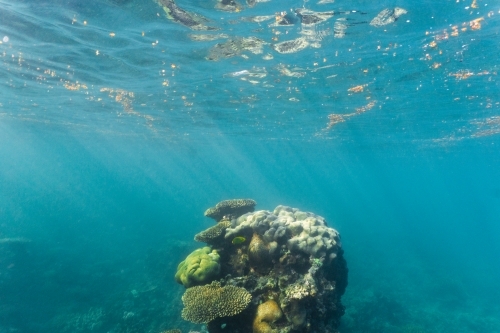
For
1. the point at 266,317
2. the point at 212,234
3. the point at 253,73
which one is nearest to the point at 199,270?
the point at 212,234

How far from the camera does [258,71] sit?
16.6 m

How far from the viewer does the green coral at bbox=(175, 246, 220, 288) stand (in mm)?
7936

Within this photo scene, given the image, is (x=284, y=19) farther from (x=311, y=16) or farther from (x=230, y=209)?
(x=230, y=209)

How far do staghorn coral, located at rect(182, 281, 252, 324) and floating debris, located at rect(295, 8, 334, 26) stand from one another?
30.2 feet

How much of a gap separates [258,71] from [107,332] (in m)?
15.8

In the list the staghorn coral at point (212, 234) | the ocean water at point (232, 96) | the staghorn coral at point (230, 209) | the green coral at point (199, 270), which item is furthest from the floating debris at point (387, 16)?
the green coral at point (199, 270)

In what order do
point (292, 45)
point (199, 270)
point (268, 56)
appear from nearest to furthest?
point (199, 270)
point (292, 45)
point (268, 56)

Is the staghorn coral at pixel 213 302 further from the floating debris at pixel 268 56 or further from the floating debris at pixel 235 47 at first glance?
the floating debris at pixel 268 56

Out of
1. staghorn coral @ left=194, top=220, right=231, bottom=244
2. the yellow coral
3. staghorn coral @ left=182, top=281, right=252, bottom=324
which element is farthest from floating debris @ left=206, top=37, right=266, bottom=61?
the yellow coral

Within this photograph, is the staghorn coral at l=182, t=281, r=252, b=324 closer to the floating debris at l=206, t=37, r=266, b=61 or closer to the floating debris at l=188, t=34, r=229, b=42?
the floating debris at l=188, t=34, r=229, b=42

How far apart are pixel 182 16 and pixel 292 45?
4.83 meters

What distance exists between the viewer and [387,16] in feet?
35.0

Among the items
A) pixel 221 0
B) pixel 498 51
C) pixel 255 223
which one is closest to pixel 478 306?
pixel 498 51

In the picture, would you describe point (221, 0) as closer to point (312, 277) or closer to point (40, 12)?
point (40, 12)
